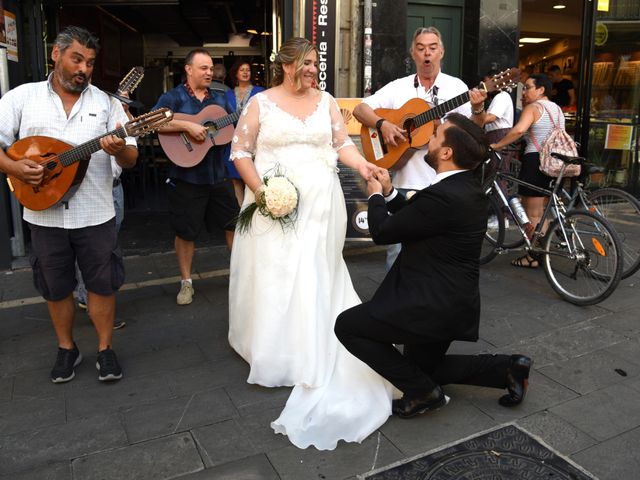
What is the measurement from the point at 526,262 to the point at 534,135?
3.94 ft

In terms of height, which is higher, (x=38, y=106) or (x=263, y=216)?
(x=38, y=106)

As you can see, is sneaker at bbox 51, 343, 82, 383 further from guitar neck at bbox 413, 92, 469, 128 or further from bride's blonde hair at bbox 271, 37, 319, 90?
guitar neck at bbox 413, 92, 469, 128

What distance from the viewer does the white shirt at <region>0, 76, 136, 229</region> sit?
137 inches

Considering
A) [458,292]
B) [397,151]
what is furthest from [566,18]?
[458,292]

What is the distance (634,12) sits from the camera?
29.2 ft

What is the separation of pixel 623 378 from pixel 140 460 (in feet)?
8.98

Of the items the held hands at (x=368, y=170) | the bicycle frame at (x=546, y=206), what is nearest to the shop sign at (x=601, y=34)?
the bicycle frame at (x=546, y=206)

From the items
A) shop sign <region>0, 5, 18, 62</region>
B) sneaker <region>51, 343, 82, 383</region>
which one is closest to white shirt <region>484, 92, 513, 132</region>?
sneaker <region>51, 343, 82, 383</region>

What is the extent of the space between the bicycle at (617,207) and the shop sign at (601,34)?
430 cm

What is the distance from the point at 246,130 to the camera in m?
3.71

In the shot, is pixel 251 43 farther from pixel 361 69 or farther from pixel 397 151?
pixel 397 151

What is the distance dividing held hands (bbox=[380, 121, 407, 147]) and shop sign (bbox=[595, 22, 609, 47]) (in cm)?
596

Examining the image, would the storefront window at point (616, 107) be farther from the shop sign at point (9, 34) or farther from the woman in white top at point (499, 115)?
the shop sign at point (9, 34)

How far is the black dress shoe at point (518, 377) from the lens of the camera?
3156 mm
